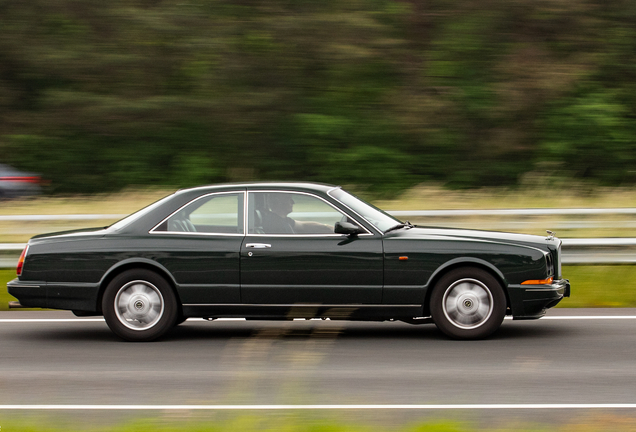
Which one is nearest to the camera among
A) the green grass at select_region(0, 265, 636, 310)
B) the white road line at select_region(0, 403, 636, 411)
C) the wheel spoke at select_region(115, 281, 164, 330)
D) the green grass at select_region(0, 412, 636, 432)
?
the green grass at select_region(0, 412, 636, 432)

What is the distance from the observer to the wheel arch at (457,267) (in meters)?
8.09

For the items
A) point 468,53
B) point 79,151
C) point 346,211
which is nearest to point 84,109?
point 79,151

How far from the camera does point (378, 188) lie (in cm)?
2353

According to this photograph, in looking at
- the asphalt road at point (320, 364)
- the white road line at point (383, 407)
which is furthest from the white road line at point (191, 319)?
the white road line at point (383, 407)

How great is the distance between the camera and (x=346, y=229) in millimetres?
8117

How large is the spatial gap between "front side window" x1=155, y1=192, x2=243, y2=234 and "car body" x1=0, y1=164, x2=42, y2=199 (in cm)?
1610

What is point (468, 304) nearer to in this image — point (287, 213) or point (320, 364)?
point (320, 364)

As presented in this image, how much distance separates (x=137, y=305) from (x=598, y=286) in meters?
5.68

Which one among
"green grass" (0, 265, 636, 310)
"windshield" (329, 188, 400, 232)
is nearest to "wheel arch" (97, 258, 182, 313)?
"windshield" (329, 188, 400, 232)

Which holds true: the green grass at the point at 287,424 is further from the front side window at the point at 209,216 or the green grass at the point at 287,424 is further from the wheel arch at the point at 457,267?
the front side window at the point at 209,216

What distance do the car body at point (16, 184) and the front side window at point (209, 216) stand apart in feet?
52.8

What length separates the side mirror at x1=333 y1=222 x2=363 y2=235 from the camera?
8.11 meters

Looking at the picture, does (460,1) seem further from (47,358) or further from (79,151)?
(47,358)

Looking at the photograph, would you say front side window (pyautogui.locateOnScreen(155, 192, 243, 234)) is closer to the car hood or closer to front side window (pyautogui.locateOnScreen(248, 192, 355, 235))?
front side window (pyautogui.locateOnScreen(248, 192, 355, 235))
